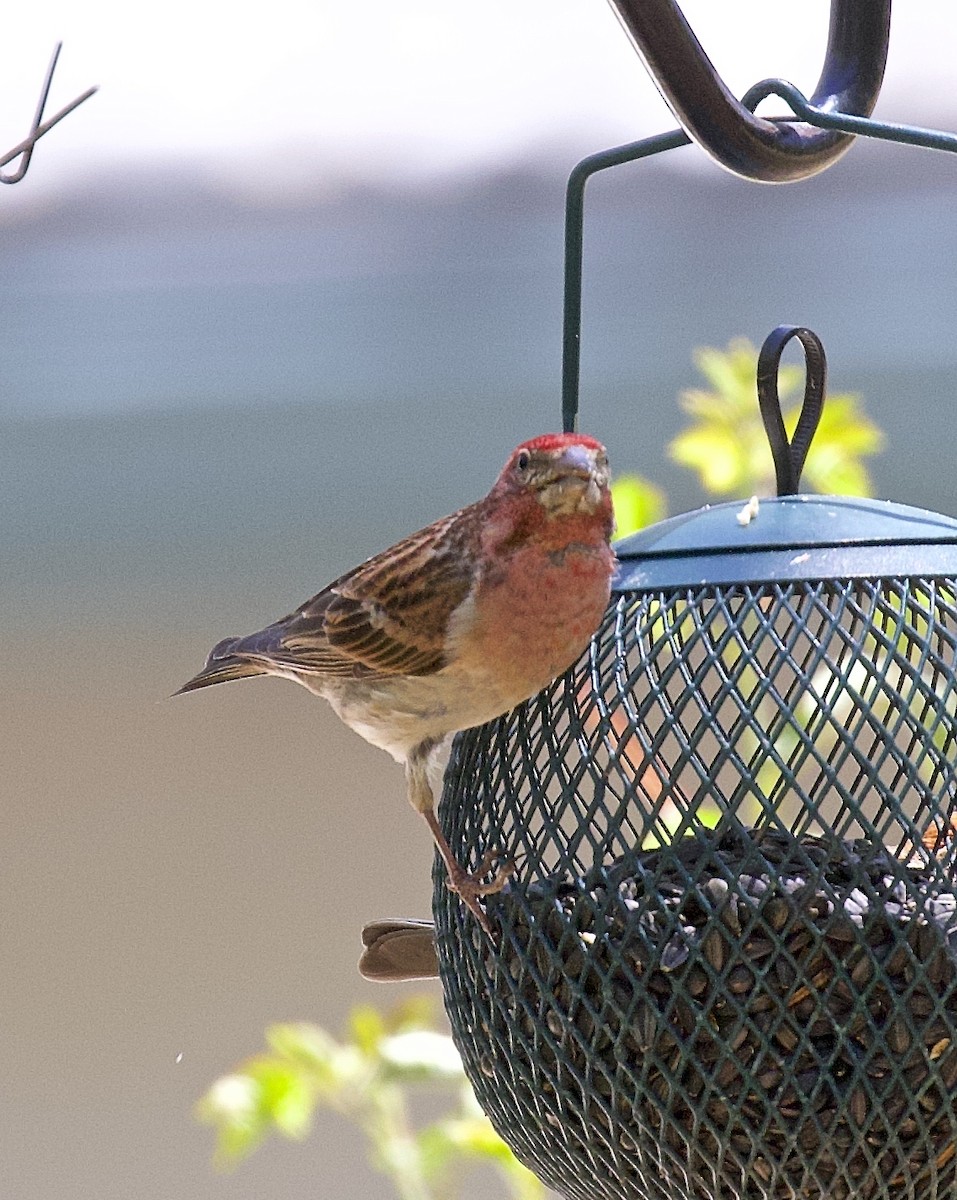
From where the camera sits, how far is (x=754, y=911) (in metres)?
2.23

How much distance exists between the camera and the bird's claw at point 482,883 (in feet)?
8.07

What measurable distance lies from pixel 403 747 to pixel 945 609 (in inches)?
35.8

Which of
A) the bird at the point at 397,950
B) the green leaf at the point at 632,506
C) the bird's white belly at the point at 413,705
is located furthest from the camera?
the green leaf at the point at 632,506

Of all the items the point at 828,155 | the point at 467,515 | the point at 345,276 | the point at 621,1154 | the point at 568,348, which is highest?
the point at 345,276

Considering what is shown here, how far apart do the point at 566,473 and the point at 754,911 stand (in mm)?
658

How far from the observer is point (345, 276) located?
29.2 feet

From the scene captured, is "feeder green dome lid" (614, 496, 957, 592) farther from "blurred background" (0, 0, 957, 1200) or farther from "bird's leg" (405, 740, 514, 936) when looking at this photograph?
"blurred background" (0, 0, 957, 1200)

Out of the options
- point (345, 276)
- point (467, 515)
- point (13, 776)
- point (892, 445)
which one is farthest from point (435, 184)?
point (467, 515)

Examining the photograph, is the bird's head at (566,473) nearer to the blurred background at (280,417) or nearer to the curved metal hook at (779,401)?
the curved metal hook at (779,401)

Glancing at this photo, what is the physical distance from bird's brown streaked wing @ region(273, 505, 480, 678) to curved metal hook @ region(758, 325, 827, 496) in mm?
480

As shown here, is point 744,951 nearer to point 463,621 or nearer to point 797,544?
point 797,544

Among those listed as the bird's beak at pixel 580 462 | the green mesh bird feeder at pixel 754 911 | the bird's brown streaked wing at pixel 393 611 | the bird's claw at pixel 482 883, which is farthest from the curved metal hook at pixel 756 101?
the bird's claw at pixel 482 883

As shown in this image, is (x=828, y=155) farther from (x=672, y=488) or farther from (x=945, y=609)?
(x=672, y=488)

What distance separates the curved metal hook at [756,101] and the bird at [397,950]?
1.29 m
